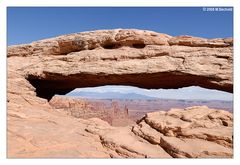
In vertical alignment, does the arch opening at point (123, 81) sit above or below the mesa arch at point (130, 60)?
below

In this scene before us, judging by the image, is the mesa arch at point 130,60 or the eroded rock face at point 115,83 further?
the mesa arch at point 130,60

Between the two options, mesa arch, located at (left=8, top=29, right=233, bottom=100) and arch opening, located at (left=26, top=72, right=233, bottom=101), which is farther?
arch opening, located at (left=26, top=72, right=233, bottom=101)

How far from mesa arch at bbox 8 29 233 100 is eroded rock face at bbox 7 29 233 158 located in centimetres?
4

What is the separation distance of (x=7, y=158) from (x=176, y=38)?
830cm

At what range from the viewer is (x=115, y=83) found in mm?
13766

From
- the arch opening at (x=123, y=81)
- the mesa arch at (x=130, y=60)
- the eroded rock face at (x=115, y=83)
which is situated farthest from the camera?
the arch opening at (x=123, y=81)

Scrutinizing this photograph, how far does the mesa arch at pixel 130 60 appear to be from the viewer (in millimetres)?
11125

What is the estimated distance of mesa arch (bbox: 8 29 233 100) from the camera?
36.5 feet

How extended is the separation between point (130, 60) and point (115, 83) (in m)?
2.03

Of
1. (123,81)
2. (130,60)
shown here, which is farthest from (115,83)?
(130,60)

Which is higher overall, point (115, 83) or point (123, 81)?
point (123, 81)

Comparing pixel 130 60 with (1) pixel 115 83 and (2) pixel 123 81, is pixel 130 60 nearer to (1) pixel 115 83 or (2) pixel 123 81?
(2) pixel 123 81

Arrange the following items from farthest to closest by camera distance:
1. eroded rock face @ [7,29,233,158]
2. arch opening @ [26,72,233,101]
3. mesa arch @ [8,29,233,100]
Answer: arch opening @ [26,72,233,101]
mesa arch @ [8,29,233,100]
eroded rock face @ [7,29,233,158]

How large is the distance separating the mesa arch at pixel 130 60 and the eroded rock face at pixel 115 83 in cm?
4
